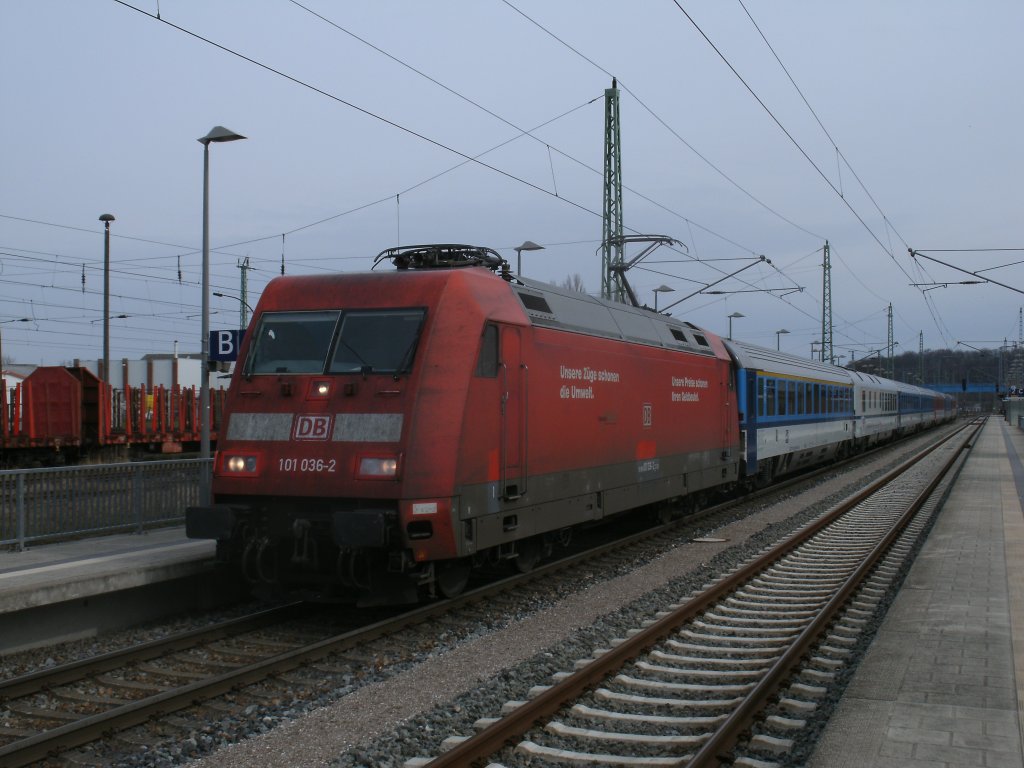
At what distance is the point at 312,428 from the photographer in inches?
346

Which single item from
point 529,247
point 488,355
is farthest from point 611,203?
point 488,355

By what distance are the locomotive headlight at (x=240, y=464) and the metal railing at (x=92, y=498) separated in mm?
2414

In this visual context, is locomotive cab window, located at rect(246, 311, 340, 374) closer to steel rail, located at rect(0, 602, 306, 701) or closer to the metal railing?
steel rail, located at rect(0, 602, 306, 701)

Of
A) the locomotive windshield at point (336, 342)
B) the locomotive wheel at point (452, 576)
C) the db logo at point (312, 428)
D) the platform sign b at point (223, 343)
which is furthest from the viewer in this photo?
the platform sign b at point (223, 343)

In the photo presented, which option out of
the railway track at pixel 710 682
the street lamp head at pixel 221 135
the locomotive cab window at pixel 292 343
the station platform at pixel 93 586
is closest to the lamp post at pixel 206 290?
the street lamp head at pixel 221 135

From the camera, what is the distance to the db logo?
872 cm

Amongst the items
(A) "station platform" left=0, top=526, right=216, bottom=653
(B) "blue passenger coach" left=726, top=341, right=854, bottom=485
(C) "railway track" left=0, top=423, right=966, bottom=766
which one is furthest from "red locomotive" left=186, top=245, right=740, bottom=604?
(B) "blue passenger coach" left=726, top=341, right=854, bottom=485

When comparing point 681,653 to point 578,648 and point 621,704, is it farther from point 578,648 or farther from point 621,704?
point 621,704

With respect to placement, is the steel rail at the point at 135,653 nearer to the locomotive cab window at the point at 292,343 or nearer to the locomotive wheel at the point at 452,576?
the locomotive wheel at the point at 452,576

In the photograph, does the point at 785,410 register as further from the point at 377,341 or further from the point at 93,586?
the point at 93,586

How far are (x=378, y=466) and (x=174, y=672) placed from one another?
228cm

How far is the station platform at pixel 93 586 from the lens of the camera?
8.01 m

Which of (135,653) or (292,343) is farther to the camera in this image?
(292,343)

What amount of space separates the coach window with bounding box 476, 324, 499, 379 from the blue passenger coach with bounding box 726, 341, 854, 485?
10.4m
